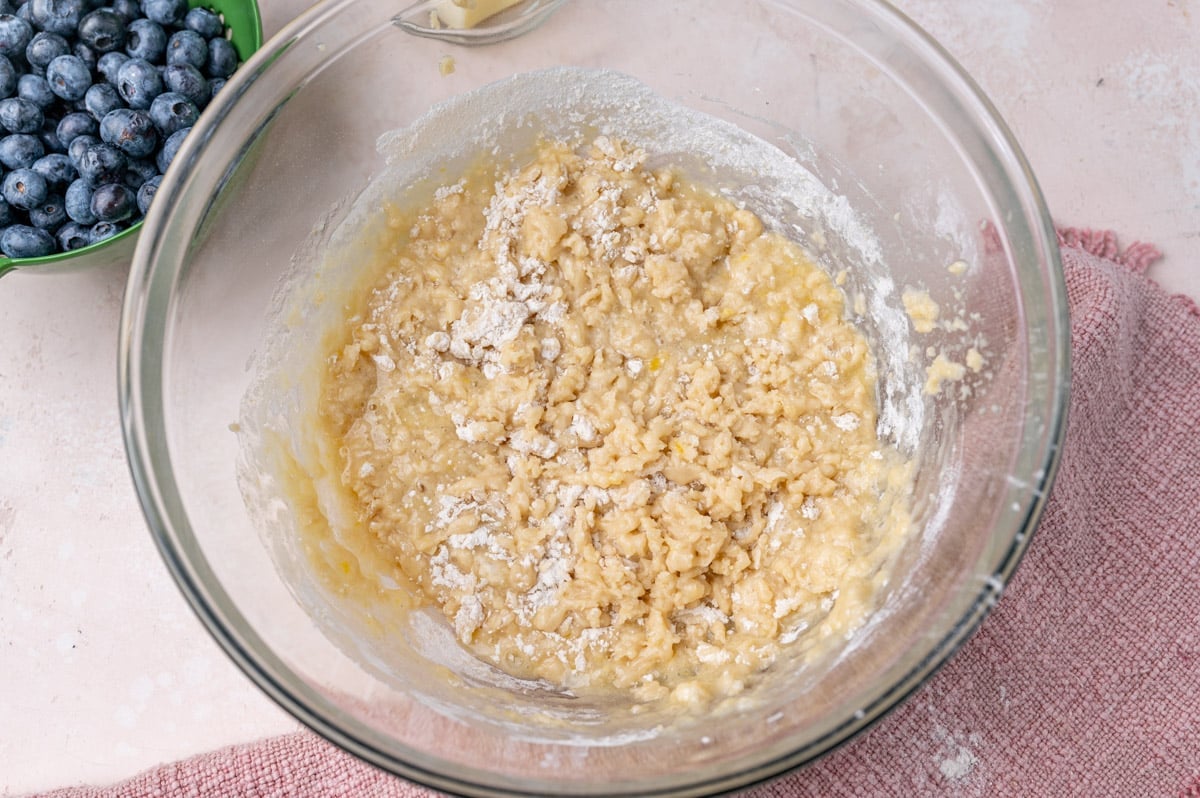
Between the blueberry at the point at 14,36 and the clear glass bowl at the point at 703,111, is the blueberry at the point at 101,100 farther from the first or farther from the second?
the clear glass bowl at the point at 703,111

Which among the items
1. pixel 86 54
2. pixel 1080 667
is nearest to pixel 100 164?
pixel 86 54

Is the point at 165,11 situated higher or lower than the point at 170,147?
higher

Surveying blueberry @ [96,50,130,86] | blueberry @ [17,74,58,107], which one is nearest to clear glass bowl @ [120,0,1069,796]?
blueberry @ [96,50,130,86]

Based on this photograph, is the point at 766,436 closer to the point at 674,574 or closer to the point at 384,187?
the point at 674,574

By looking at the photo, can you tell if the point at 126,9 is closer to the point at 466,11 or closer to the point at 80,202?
the point at 80,202

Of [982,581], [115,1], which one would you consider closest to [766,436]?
[982,581]

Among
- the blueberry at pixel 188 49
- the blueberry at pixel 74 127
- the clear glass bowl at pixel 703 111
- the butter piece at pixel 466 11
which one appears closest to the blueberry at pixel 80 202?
the blueberry at pixel 74 127
